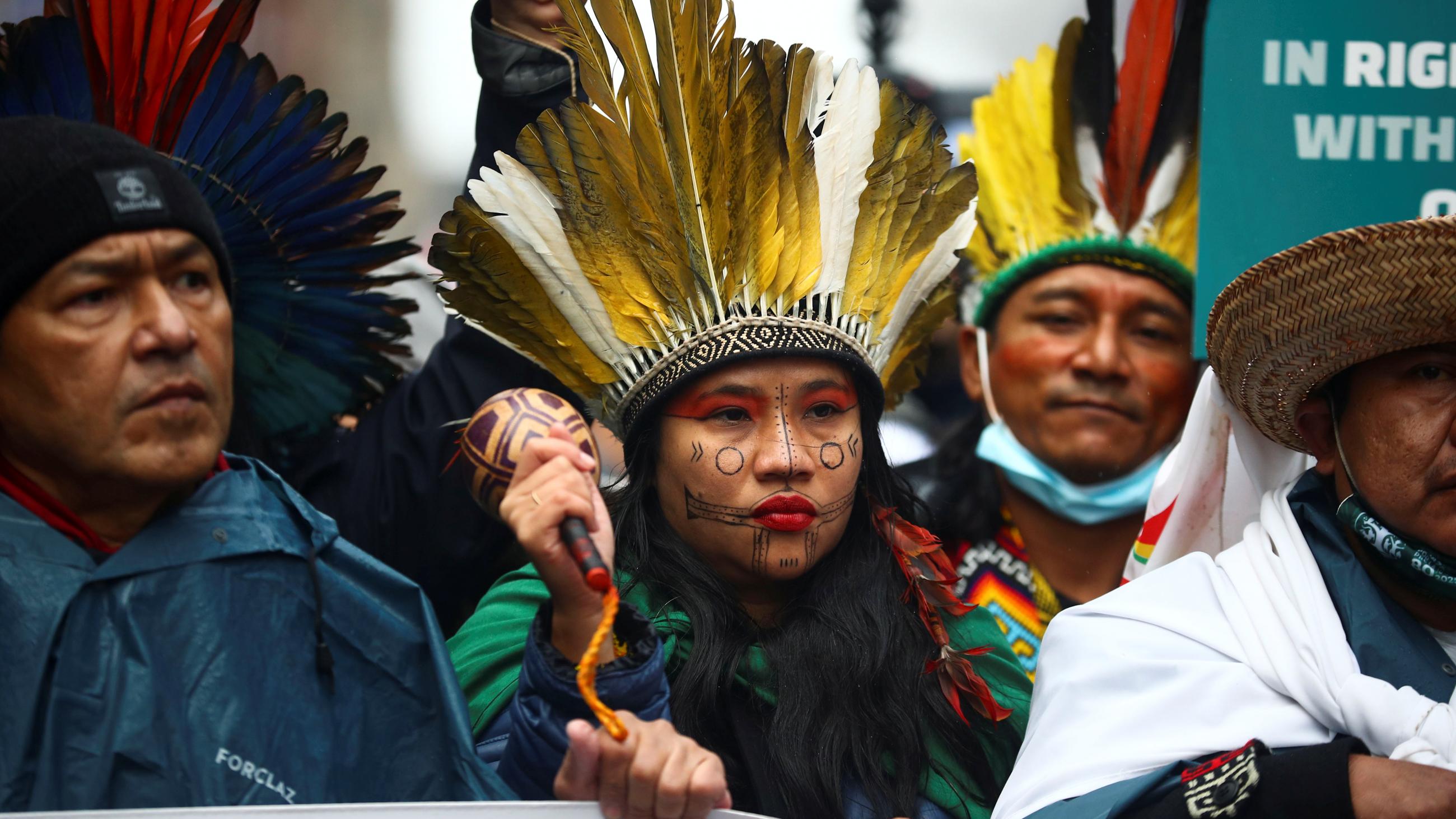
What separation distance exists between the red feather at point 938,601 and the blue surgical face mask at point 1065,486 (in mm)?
1079

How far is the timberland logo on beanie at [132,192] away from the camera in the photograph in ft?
7.05

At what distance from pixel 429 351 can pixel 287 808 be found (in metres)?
1.88

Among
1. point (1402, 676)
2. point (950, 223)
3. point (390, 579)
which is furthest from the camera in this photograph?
point (950, 223)

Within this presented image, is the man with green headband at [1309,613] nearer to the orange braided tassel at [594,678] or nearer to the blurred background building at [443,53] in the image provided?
the orange braided tassel at [594,678]

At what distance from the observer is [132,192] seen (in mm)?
2174

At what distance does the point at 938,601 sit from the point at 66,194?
198 centimetres

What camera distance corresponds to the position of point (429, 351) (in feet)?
12.1

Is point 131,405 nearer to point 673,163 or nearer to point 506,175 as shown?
point 506,175

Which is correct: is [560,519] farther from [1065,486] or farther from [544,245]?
[1065,486]

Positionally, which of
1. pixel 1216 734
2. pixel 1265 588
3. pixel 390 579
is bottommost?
pixel 1216 734

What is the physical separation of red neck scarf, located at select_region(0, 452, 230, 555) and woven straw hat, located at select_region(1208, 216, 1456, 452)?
2.16m

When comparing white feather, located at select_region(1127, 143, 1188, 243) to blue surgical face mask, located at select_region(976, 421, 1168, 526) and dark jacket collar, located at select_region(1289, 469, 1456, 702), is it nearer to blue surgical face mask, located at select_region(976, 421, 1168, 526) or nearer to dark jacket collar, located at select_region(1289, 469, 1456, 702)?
blue surgical face mask, located at select_region(976, 421, 1168, 526)

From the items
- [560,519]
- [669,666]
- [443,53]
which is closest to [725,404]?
[669,666]

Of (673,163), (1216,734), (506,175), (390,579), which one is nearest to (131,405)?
(390,579)
